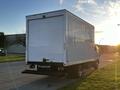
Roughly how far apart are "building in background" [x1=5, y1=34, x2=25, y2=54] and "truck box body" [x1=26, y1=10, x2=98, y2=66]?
68929mm

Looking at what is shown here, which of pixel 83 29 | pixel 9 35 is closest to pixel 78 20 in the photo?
pixel 83 29

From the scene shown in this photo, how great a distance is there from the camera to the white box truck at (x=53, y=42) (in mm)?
11859

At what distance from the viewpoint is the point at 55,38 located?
12086 millimetres

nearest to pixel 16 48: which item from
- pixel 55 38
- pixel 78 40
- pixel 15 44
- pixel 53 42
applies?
pixel 15 44

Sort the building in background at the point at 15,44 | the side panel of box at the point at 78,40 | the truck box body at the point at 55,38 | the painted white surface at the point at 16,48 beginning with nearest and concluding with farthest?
the truck box body at the point at 55,38 < the side panel of box at the point at 78,40 < the building in background at the point at 15,44 < the painted white surface at the point at 16,48

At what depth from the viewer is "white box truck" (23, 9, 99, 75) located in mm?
11859

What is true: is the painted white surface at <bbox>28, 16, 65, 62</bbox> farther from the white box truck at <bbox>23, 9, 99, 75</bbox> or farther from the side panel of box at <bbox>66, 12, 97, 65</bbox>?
the side panel of box at <bbox>66, 12, 97, 65</bbox>

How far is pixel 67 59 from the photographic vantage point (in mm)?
11938

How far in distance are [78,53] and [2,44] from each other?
67468 mm

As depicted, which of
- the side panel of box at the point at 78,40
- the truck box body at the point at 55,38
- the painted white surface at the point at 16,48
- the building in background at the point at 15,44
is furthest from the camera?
the painted white surface at the point at 16,48

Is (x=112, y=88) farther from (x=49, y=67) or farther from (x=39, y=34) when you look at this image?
(x=39, y=34)

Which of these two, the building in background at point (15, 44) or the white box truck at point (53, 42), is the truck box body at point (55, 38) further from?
the building in background at point (15, 44)

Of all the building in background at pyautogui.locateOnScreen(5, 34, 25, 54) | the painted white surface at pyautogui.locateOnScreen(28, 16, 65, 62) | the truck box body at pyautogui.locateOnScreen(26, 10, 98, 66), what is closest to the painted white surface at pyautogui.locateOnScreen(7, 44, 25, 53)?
the building in background at pyautogui.locateOnScreen(5, 34, 25, 54)

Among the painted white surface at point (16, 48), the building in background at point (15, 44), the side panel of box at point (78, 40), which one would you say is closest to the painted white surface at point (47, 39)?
the side panel of box at point (78, 40)
